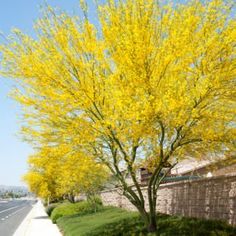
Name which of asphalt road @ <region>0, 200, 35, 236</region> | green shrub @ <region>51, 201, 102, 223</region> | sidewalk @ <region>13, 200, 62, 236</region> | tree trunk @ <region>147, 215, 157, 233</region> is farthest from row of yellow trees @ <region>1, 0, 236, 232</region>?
green shrub @ <region>51, 201, 102, 223</region>

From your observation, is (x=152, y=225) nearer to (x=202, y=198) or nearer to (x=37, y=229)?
(x=202, y=198)

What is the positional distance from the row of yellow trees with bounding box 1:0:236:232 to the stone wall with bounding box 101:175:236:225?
1130 millimetres

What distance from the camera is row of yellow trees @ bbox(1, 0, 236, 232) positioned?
10.2 m

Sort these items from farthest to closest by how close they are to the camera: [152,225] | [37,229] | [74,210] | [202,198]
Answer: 1. [74,210]
2. [37,229]
3. [202,198]
4. [152,225]

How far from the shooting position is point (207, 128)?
11.1m

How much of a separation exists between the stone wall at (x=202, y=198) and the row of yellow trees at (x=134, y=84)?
44.5 inches

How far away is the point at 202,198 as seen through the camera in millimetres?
14125

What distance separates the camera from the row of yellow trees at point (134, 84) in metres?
10.2

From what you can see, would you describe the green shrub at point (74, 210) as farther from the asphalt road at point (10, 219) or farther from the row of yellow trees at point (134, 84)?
the row of yellow trees at point (134, 84)

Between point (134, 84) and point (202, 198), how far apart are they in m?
5.41

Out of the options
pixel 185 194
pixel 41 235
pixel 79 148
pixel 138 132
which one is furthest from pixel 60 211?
pixel 138 132

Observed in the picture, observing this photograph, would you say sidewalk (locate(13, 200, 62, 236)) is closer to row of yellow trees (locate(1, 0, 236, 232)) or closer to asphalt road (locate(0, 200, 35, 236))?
asphalt road (locate(0, 200, 35, 236))

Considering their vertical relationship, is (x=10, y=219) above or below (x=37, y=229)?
above

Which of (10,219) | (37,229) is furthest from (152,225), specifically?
(10,219)
